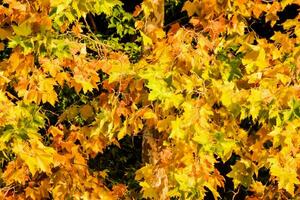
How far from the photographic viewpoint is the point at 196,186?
3.41m

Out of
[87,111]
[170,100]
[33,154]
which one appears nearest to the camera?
[170,100]

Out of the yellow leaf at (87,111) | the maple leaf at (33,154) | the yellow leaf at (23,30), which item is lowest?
the yellow leaf at (87,111)

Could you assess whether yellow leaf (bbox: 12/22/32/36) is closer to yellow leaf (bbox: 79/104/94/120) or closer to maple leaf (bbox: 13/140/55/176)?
maple leaf (bbox: 13/140/55/176)

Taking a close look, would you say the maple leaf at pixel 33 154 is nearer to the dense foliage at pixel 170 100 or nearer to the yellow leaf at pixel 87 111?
the dense foliage at pixel 170 100

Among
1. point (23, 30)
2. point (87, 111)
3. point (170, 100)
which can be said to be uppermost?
point (23, 30)

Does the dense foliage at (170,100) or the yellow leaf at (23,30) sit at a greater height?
the yellow leaf at (23,30)

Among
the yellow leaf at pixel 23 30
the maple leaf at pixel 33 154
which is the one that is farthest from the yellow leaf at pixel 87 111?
the yellow leaf at pixel 23 30

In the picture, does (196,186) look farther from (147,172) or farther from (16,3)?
(16,3)

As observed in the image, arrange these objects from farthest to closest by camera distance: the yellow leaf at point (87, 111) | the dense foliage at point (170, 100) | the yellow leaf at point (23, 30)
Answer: the yellow leaf at point (87, 111), the yellow leaf at point (23, 30), the dense foliage at point (170, 100)

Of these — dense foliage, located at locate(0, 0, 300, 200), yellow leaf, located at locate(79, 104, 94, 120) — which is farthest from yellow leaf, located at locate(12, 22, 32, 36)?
yellow leaf, located at locate(79, 104, 94, 120)

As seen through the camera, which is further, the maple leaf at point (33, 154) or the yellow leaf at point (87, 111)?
the yellow leaf at point (87, 111)

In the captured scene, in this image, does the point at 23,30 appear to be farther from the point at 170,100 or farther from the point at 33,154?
the point at 170,100

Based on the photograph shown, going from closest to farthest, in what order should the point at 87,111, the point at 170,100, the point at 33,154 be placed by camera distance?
the point at 170,100 < the point at 33,154 < the point at 87,111

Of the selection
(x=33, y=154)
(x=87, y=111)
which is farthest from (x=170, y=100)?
(x=87, y=111)
